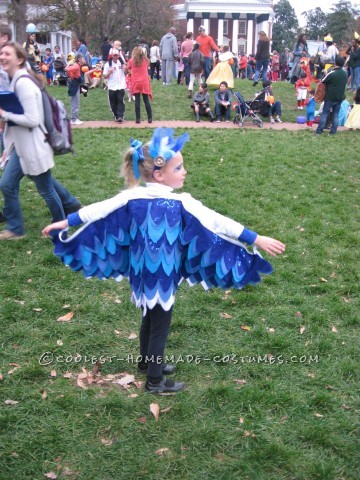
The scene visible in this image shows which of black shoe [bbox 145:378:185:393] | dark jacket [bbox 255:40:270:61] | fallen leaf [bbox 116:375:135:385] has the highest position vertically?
dark jacket [bbox 255:40:270:61]

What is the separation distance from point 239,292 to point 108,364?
1.60 metres

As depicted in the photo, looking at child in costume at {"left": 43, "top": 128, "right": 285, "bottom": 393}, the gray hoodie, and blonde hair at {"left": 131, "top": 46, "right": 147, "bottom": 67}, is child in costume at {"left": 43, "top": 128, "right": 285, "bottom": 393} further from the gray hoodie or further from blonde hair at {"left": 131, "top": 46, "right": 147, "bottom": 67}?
the gray hoodie

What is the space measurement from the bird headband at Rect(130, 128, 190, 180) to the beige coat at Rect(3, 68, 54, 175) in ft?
7.78

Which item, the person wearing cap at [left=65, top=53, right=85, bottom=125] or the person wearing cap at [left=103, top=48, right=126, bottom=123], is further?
the person wearing cap at [left=103, top=48, right=126, bottom=123]

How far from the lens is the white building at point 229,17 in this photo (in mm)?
74562

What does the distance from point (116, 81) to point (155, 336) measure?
10.4 meters

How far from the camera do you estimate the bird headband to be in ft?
10.2

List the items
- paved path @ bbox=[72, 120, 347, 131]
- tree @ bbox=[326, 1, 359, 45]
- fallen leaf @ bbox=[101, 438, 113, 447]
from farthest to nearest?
tree @ bbox=[326, 1, 359, 45] < paved path @ bbox=[72, 120, 347, 131] < fallen leaf @ bbox=[101, 438, 113, 447]

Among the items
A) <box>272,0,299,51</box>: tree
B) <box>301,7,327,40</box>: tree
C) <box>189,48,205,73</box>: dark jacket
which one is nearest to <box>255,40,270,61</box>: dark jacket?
<box>189,48,205,73</box>: dark jacket

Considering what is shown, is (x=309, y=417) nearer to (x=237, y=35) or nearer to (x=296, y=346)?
(x=296, y=346)

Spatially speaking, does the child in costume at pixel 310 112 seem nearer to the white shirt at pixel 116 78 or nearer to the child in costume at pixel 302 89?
the child in costume at pixel 302 89

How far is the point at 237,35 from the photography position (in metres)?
80.3

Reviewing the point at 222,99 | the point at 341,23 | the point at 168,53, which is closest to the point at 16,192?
the point at 222,99

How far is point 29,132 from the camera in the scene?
5.32 meters
